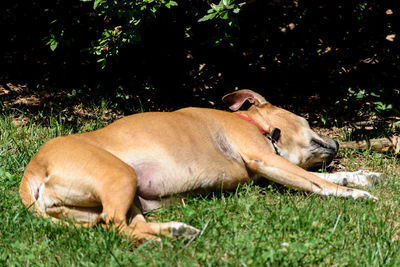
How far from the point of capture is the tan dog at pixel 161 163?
3422mm

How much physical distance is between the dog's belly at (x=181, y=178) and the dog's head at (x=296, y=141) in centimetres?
79

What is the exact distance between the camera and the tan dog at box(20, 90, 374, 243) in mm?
3422

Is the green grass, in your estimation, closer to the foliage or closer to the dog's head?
the dog's head

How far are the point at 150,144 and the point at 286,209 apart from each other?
46.9 inches

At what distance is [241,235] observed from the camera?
3191 mm

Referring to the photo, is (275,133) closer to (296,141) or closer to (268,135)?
(268,135)

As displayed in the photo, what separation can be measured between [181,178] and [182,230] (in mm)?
763

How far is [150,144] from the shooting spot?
3928 millimetres

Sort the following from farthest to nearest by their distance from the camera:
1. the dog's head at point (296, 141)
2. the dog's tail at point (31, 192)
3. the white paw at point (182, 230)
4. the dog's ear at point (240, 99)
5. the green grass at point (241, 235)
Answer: the dog's ear at point (240, 99) < the dog's head at point (296, 141) < the dog's tail at point (31, 192) < the white paw at point (182, 230) < the green grass at point (241, 235)

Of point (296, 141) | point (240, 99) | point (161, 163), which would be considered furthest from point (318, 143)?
point (161, 163)

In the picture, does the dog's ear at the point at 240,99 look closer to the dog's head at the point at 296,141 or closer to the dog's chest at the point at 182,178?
the dog's head at the point at 296,141

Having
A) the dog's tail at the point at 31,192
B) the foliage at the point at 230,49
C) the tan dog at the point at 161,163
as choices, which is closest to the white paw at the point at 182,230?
the tan dog at the point at 161,163

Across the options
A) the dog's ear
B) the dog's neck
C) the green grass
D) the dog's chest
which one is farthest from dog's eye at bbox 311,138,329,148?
the dog's chest

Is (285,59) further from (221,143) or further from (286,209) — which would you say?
(286,209)
